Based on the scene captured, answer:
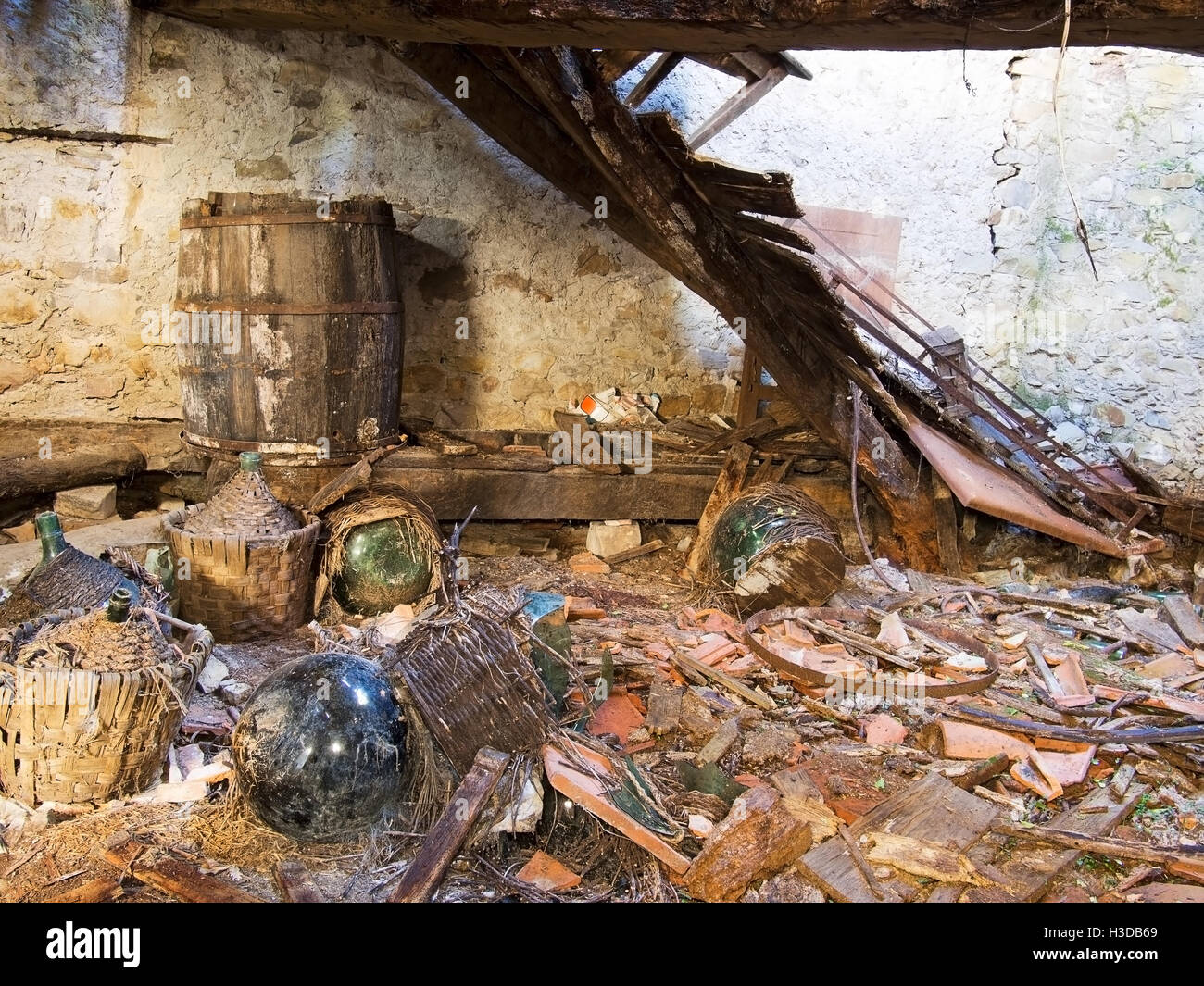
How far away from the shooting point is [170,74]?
4.75 m

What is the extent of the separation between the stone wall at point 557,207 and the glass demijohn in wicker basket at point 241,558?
1.59 metres

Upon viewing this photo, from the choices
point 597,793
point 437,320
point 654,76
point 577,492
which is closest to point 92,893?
point 597,793

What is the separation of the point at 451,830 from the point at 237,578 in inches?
67.4

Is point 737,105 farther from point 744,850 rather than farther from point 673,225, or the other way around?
point 744,850

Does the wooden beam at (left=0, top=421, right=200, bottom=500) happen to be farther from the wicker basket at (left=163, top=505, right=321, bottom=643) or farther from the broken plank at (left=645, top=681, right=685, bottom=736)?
the broken plank at (left=645, top=681, right=685, bottom=736)

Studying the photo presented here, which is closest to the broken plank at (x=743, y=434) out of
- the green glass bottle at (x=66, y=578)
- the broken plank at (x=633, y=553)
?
the broken plank at (x=633, y=553)

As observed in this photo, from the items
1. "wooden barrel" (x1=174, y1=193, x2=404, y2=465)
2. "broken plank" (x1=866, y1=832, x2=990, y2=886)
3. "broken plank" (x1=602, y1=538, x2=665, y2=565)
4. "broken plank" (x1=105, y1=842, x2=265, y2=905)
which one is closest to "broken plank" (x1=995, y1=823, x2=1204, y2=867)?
"broken plank" (x1=866, y1=832, x2=990, y2=886)

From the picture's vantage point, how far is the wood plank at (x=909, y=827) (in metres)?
2.43

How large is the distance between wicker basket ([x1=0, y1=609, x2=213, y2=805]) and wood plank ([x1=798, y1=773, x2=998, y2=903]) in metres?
1.84

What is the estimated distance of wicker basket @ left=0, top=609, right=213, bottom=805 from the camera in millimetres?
2490

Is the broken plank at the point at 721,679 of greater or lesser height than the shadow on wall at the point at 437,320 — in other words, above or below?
below

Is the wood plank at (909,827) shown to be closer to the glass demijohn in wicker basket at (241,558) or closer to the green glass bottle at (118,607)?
the green glass bottle at (118,607)

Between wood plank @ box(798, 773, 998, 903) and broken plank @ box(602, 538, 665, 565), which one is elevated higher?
broken plank @ box(602, 538, 665, 565)

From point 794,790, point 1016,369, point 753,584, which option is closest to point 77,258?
point 753,584
